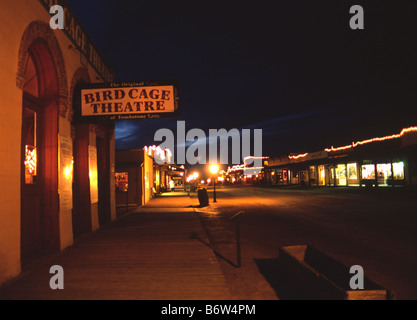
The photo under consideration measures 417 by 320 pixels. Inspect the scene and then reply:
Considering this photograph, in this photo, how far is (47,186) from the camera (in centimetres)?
695

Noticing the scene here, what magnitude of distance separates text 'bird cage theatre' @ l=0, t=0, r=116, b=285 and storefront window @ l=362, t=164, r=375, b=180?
31.3 meters

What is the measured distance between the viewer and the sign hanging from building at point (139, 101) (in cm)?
730

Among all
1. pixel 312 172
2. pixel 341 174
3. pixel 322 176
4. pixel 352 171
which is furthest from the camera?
pixel 312 172

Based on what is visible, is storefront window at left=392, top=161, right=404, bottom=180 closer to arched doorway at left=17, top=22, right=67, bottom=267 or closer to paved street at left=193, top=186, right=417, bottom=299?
paved street at left=193, top=186, right=417, bottom=299

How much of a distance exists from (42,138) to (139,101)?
2281 millimetres

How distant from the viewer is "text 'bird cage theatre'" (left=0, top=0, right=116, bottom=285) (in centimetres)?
510

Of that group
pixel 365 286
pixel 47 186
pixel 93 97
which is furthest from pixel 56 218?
pixel 365 286

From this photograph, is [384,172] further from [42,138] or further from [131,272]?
[42,138]

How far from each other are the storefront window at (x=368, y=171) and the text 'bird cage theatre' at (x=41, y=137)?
31.3m

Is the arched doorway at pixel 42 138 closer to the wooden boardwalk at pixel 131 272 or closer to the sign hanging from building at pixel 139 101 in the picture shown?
the wooden boardwalk at pixel 131 272

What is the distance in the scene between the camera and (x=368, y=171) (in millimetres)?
33844

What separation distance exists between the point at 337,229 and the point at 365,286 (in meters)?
6.72

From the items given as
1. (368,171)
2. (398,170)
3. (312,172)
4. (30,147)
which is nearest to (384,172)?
(368,171)
